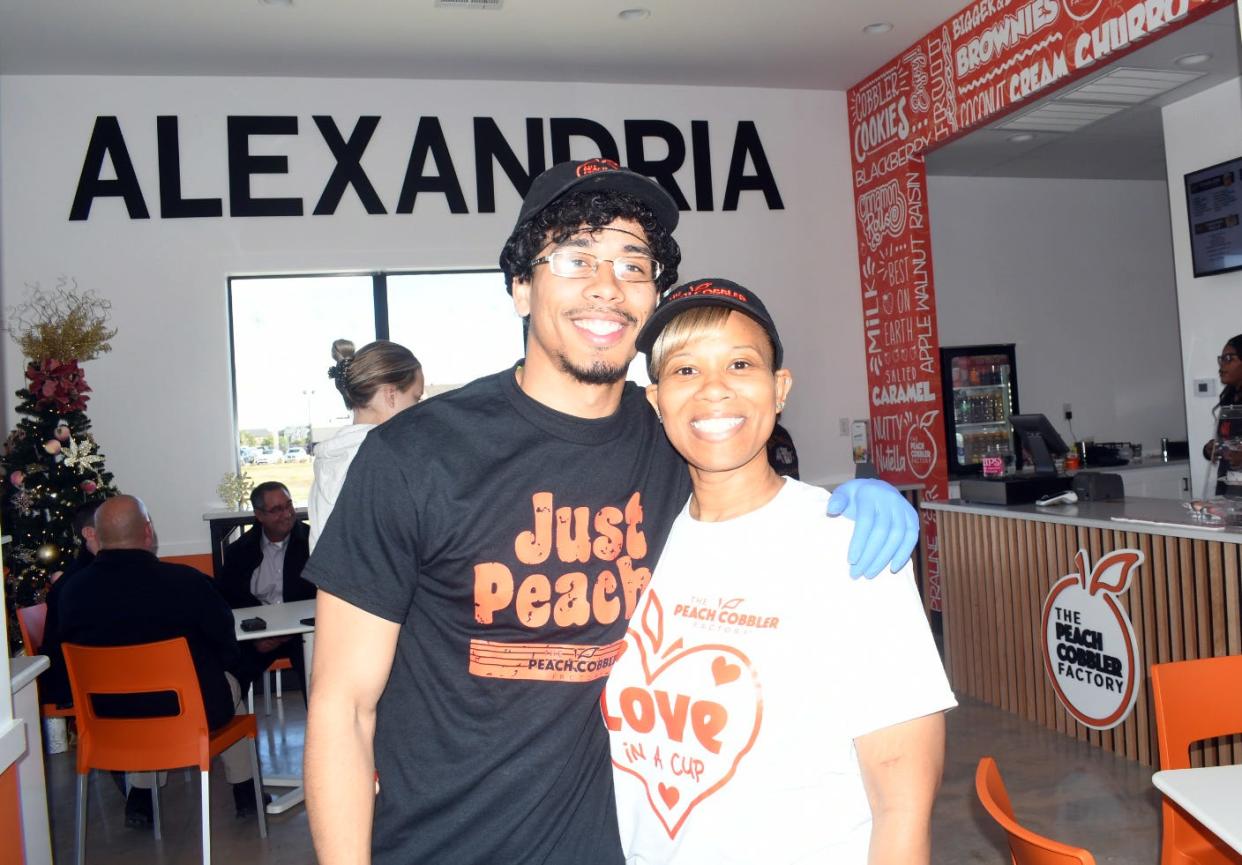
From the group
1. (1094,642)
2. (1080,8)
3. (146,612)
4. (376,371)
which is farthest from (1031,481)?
(146,612)

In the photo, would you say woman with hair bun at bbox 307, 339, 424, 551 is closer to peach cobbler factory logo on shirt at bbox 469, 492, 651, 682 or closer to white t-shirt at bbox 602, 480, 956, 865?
peach cobbler factory logo on shirt at bbox 469, 492, 651, 682

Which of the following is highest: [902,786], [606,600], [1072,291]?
[1072,291]

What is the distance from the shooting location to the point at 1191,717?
2174 mm

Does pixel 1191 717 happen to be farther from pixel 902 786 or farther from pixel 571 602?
pixel 571 602

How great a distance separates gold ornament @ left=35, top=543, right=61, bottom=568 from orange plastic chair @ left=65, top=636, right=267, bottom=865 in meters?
2.10

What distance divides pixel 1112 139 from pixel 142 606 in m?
7.40

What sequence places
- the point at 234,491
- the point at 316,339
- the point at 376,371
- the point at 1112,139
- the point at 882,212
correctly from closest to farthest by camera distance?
the point at 376,371 < the point at 234,491 < the point at 316,339 < the point at 882,212 < the point at 1112,139

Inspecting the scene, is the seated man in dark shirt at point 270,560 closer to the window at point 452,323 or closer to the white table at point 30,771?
the window at point 452,323

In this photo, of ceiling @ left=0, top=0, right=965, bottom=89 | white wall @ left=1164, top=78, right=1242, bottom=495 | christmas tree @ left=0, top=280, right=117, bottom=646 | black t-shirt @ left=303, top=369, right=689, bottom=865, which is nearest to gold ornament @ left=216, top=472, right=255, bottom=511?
christmas tree @ left=0, top=280, right=117, bottom=646

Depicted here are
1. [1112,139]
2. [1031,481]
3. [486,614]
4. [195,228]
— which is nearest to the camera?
[486,614]

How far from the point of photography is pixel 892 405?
22.4ft

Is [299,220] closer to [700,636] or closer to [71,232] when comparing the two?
[71,232]

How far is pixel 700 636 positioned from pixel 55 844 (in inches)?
145

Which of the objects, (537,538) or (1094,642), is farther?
Answer: (1094,642)
